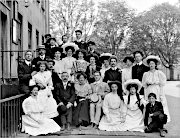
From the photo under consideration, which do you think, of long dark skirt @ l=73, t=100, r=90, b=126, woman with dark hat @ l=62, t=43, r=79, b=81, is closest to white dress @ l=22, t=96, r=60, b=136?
long dark skirt @ l=73, t=100, r=90, b=126

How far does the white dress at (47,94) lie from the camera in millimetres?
9711

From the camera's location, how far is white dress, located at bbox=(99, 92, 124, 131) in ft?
32.5

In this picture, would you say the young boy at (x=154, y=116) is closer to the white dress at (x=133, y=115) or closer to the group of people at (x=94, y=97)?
the group of people at (x=94, y=97)

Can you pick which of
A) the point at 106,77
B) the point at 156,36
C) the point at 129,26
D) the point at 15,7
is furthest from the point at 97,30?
the point at 106,77

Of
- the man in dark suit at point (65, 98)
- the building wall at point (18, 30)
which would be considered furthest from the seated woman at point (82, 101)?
the building wall at point (18, 30)

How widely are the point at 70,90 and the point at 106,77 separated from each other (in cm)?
125

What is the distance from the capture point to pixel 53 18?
158ft

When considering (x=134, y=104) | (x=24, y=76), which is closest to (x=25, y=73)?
(x=24, y=76)

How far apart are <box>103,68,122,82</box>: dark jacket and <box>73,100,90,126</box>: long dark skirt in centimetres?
100

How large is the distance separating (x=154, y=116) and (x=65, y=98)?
2409 mm

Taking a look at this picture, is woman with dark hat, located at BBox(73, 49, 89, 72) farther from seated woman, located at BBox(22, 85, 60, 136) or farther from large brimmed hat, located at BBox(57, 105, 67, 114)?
seated woman, located at BBox(22, 85, 60, 136)

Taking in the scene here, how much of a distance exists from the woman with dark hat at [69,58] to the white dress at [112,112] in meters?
1.66

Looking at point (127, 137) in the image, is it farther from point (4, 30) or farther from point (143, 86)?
point (4, 30)

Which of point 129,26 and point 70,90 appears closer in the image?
point 70,90
